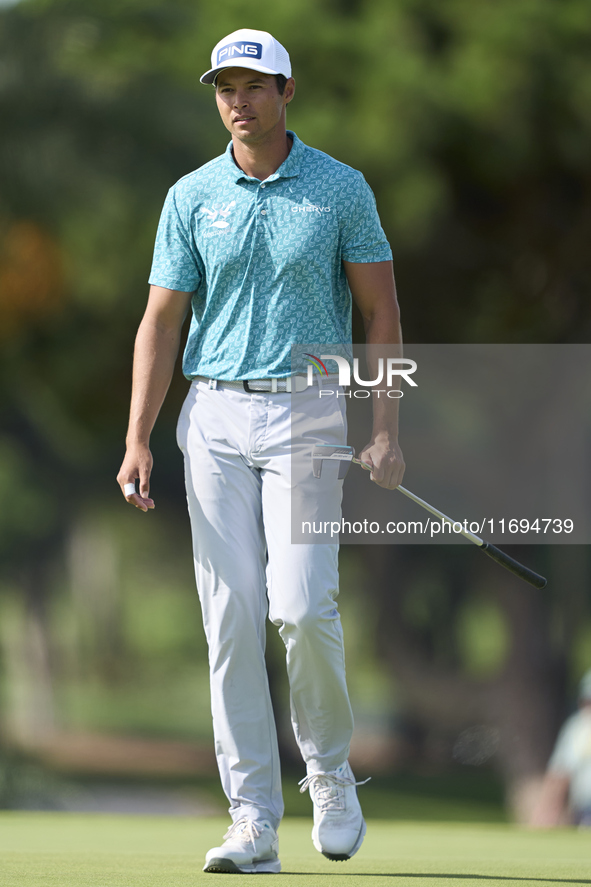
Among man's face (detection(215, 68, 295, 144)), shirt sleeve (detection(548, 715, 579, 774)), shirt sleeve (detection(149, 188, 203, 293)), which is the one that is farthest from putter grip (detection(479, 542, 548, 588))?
shirt sleeve (detection(548, 715, 579, 774))

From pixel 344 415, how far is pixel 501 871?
1.52 m

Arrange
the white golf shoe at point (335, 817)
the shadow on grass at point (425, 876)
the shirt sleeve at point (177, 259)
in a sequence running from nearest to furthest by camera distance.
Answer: the shadow on grass at point (425, 876) < the white golf shoe at point (335, 817) < the shirt sleeve at point (177, 259)

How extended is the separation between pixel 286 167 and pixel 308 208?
0.16 m

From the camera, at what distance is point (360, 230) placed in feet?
13.7

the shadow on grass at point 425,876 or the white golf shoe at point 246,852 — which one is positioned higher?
the white golf shoe at point 246,852

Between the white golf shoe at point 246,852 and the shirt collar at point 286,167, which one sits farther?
the shirt collar at point 286,167

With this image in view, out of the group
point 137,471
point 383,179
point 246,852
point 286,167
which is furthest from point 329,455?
point 383,179

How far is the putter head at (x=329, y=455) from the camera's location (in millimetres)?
4121

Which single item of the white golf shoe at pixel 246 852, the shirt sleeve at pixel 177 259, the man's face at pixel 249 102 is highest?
the man's face at pixel 249 102

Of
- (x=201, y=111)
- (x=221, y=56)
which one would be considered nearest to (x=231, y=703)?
(x=221, y=56)

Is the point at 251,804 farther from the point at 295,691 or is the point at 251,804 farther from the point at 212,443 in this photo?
the point at 212,443

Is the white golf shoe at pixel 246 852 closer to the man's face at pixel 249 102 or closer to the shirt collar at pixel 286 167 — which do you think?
the shirt collar at pixel 286 167

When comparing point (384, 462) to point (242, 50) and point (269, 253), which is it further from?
point (242, 50)

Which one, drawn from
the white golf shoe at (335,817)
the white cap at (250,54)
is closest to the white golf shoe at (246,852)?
the white golf shoe at (335,817)
